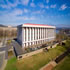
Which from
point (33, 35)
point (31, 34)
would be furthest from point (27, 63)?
point (33, 35)

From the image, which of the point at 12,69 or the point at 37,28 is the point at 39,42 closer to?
the point at 37,28

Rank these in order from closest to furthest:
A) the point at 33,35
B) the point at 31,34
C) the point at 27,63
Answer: the point at 27,63 < the point at 31,34 < the point at 33,35

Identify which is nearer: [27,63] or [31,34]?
[27,63]

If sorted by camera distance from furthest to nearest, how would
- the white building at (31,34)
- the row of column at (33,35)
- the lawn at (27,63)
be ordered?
the row of column at (33,35)
the white building at (31,34)
the lawn at (27,63)

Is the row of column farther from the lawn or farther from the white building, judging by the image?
the lawn

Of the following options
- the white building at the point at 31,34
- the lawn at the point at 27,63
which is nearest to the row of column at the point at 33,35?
the white building at the point at 31,34

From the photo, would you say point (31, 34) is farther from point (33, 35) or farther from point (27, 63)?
point (27, 63)

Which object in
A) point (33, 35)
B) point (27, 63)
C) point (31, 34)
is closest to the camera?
point (27, 63)

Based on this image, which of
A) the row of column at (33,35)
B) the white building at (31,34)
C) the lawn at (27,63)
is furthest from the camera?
the row of column at (33,35)

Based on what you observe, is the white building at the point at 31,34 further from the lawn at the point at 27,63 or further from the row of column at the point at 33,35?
the lawn at the point at 27,63

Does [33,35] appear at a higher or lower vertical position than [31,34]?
lower

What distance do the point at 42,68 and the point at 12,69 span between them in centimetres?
819

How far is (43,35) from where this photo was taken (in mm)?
33750

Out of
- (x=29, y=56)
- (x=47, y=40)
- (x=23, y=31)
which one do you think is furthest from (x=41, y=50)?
(x=47, y=40)
